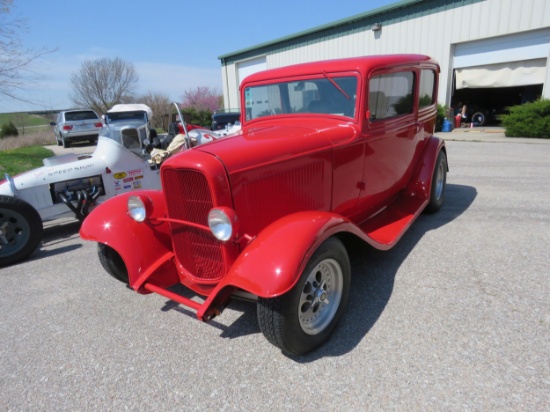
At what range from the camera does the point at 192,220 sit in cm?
254

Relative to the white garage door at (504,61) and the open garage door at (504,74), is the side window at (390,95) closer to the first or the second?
the white garage door at (504,61)

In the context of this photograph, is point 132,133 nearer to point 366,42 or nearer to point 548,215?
point 548,215

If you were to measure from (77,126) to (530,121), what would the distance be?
17653 mm

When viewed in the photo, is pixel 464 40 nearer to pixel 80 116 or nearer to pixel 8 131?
pixel 80 116

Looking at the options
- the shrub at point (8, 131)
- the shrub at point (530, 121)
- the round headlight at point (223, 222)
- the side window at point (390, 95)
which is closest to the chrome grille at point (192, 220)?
the round headlight at point (223, 222)

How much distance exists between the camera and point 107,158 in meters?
4.89

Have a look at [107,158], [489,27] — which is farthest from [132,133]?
[489,27]

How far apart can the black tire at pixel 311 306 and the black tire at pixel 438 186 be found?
2.65 metres

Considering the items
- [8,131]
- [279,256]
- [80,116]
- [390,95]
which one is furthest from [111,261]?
[8,131]

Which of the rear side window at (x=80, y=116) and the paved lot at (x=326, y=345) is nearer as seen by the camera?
the paved lot at (x=326, y=345)

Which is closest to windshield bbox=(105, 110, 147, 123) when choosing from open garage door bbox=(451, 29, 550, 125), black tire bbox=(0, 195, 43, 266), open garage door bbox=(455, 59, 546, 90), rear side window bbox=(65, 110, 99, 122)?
rear side window bbox=(65, 110, 99, 122)

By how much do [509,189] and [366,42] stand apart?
12.8 metres

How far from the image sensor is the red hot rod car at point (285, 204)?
85.9 inches

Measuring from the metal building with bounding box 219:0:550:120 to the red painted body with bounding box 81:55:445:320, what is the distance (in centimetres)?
1151
